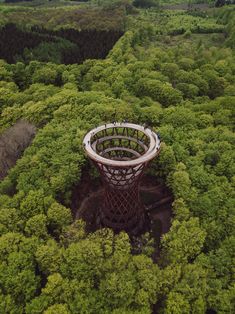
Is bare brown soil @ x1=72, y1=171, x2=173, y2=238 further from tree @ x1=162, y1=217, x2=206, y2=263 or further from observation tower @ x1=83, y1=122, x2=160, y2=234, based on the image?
tree @ x1=162, y1=217, x2=206, y2=263

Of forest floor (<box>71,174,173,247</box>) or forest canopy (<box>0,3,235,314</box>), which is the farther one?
forest floor (<box>71,174,173,247</box>)

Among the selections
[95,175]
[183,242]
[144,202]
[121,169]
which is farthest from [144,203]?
[121,169]

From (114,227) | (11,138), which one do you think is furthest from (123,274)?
(11,138)

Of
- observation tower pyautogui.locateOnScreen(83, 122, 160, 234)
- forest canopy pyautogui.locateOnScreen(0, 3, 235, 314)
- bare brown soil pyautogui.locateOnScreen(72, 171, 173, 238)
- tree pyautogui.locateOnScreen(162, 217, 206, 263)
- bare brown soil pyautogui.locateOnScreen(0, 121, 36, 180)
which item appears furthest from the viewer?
bare brown soil pyautogui.locateOnScreen(0, 121, 36, 180)

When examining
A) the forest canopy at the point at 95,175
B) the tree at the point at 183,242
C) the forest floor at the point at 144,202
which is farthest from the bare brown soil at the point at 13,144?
the tree at the point at 183,242

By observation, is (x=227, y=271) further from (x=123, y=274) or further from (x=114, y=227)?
(x=114, y=227)

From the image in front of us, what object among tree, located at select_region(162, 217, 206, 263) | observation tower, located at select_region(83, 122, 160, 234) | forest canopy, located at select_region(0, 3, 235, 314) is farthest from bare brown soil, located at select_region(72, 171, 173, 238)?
tree, located at select_region(162, 217, 206, 263)

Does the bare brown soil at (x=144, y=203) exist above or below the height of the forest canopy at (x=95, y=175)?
below

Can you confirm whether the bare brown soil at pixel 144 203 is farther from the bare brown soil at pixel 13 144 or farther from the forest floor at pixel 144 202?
the bare brown soil at pixel 13 144
